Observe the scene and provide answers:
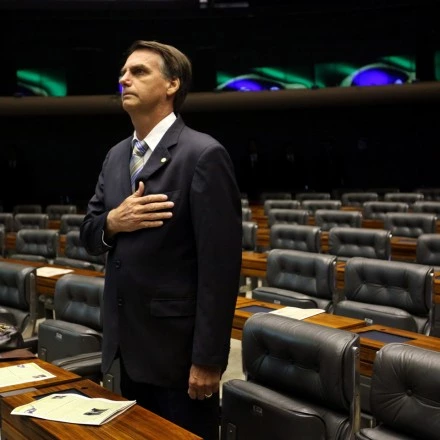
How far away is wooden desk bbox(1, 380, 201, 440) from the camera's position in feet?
5.57

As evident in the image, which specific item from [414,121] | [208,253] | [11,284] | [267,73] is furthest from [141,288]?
[414,121]

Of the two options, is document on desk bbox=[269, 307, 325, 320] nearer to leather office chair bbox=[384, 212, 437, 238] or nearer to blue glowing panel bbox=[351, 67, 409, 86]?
leather office chair bbox=[384, 212, 437, 238]

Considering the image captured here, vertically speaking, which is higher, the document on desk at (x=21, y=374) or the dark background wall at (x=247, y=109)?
the dark background wall at (x=247, y=109)

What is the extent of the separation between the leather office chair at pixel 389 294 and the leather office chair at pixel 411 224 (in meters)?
2.42

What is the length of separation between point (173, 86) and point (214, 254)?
0.53 meters

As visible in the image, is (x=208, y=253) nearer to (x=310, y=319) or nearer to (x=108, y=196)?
(x=108, y=196)

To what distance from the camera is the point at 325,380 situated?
2.02 metres

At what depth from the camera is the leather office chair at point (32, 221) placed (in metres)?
7.50

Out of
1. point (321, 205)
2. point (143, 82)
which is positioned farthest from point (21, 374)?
point (321, 205)

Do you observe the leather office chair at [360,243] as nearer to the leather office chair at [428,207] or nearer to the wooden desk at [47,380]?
the leather office chair at [428,207]

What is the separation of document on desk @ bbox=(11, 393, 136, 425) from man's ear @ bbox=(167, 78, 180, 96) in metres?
0.93

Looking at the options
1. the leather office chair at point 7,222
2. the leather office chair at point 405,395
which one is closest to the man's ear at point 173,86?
the leather office chair at point 405,395

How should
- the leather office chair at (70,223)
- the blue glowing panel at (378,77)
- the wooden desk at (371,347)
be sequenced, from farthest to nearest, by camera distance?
the blue glowing panel at (378,77) → the leather office chair at (70,223) → the wooden desk at (371,347)

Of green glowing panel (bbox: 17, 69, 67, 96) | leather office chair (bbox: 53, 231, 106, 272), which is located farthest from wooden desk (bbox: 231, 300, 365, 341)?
green glowing panel (bbox: 17, 69, 67, 96)
